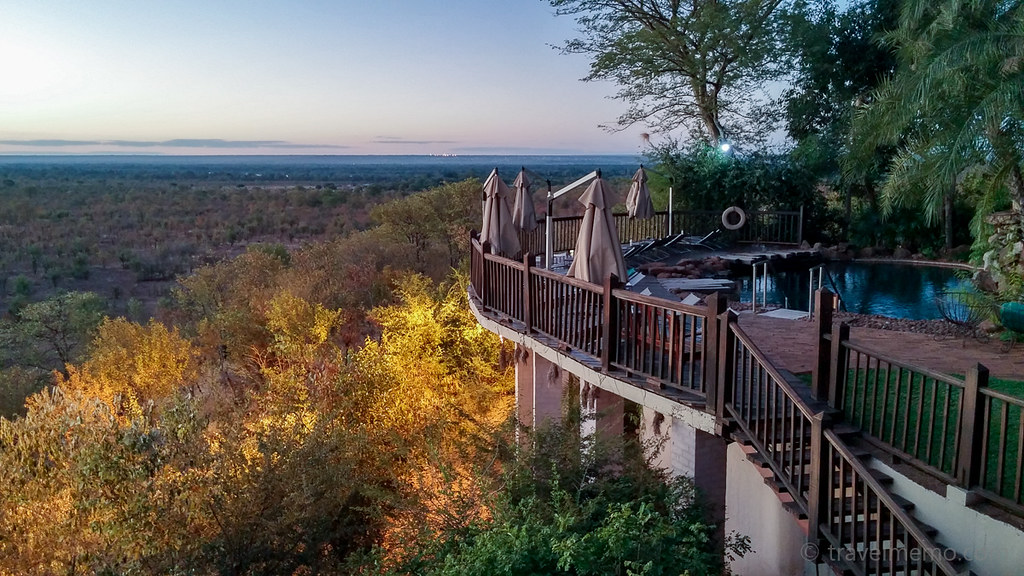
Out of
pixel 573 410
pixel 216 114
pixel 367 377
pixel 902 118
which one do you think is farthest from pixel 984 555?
pixel 216 114

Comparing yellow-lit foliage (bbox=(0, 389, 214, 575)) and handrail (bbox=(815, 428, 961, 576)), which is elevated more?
handrail (bbox=(815, 428, 961, 576))

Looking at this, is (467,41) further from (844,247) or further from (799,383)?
(799,383)

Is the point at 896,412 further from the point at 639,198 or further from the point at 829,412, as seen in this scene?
the point at 639,198

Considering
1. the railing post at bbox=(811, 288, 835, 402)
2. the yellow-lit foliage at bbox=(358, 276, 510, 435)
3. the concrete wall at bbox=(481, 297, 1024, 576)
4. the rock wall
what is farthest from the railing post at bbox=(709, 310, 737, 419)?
the yellow-lit foliage at bbox=(358, 276, 510, 435)

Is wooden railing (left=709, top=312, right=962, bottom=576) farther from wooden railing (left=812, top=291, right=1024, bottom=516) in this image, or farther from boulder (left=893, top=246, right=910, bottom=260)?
boulder (left=893, top=246, right=910, bottom=260)

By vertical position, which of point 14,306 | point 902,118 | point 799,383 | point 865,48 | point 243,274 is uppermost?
point 865,48

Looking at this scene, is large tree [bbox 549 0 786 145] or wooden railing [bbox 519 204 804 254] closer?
wooden railing [bbox 519 204 804 254]
